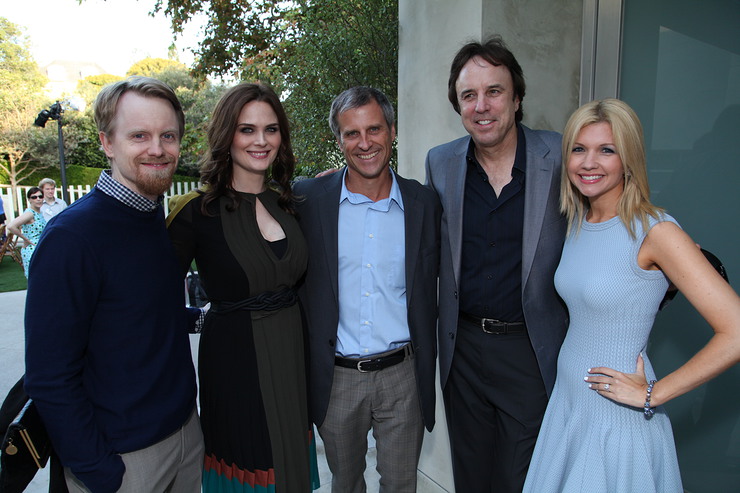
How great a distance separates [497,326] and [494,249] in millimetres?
354

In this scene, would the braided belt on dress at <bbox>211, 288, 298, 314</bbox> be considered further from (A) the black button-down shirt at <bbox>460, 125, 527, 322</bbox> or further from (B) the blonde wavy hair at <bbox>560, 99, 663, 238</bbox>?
(B) the blonde wavy hair at <bbox>560, 99, 663, 238</bbox>

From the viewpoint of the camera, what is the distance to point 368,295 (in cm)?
233

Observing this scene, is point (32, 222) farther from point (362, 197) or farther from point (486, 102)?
point (486, 102)

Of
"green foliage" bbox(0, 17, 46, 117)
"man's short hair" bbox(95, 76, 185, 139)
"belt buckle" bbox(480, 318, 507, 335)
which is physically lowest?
"belt buckle" bbox(480, 318, 507, 335)

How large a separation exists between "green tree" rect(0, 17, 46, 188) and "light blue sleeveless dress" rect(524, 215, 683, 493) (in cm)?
2332

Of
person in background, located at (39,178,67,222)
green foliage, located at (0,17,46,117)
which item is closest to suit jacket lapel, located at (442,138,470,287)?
person in background, located at (39,178,67,222)

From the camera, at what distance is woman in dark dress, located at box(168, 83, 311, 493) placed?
203cm

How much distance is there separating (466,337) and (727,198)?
4.76 feet

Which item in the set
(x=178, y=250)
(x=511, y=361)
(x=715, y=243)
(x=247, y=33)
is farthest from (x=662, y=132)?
(x=247, y=33)

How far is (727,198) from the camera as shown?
2.36 meters

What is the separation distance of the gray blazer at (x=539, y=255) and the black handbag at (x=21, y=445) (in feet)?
5.41

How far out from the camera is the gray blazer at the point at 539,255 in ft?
7.03

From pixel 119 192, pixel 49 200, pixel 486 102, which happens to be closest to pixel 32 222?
pixel 49 200

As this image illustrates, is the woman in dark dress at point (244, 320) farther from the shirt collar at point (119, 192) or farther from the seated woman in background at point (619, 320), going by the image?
the seated woman in background at point (619, 320)
